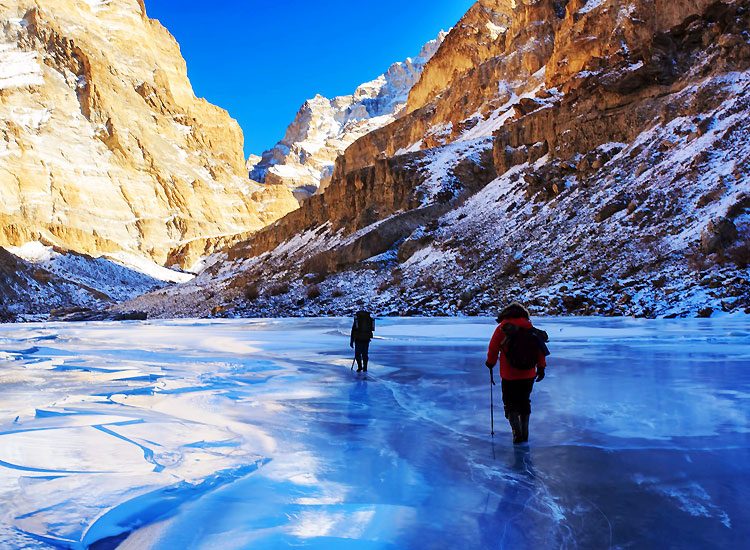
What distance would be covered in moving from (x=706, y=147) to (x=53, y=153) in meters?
107

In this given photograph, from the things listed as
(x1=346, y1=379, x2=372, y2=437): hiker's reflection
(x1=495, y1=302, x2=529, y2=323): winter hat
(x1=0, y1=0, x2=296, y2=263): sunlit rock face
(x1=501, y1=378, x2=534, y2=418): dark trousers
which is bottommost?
(x1=346, y1=379, x2=372, y2=437): hiker's reflection

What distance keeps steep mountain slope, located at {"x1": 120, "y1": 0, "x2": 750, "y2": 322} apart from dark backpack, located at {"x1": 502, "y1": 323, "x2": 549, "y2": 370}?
15032 mm

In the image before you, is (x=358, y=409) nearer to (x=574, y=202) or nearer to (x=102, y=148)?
(x=574, y=202)

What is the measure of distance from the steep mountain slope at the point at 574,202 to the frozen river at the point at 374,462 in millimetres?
12939

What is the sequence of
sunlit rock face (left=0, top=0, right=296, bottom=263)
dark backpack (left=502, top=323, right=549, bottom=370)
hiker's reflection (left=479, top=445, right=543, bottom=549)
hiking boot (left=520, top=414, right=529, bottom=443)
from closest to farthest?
1. hiker's reflection (left=479, top=445, right=543, bottom=549)
2. dark backpack (left=502, top=323, right=549, bottom=370)
3. hiking boot (left=520, top=414, right=529, bottom=443)
4. sunlit rock face (left=0, top=0, right=296, bottom=263)

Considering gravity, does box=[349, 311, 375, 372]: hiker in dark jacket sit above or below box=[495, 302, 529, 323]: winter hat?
below

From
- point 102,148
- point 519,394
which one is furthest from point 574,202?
point 102,148

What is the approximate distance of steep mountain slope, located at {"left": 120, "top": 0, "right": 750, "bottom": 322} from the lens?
21.1m

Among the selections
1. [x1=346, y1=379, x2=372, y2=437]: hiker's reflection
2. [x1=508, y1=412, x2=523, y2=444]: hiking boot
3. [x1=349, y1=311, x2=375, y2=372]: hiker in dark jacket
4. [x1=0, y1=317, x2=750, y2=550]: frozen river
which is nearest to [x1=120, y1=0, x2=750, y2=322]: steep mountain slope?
[x1=349, y1=311, x2=375, y2=372]: hiker in dark jacket

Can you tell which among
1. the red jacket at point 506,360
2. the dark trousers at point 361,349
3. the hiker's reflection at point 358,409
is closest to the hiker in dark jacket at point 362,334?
the dark trousers at point 361,349

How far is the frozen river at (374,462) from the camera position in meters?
3.08

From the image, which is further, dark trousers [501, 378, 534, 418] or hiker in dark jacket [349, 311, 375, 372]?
hiker in dark jacket [349, 311, 375, 372]

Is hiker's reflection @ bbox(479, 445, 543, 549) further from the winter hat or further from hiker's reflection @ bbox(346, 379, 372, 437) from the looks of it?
hiker's reflection @ bbox(346, 379, 372, 437)

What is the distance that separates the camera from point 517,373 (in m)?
4.98
